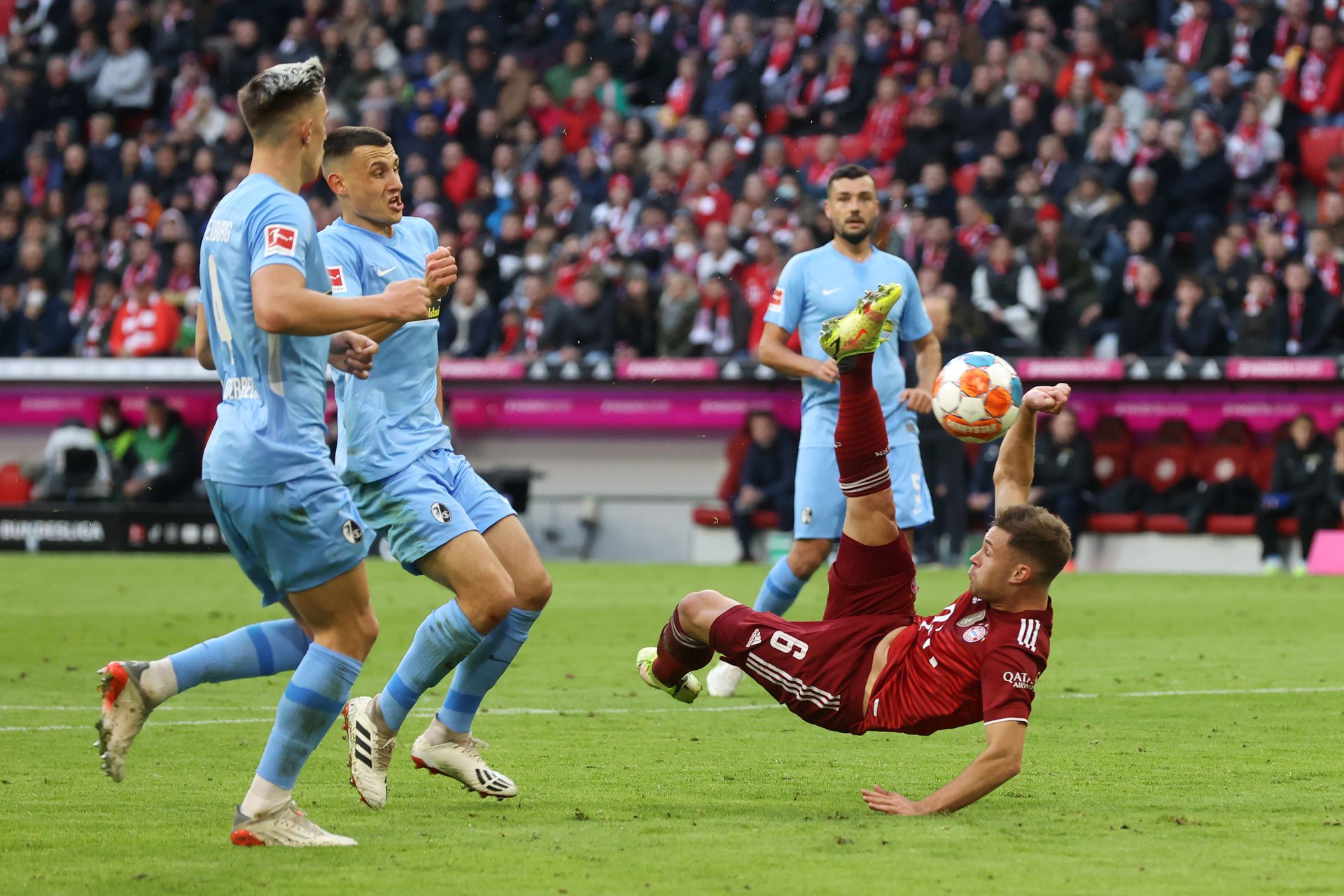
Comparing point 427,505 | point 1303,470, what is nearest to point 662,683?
point 427,505

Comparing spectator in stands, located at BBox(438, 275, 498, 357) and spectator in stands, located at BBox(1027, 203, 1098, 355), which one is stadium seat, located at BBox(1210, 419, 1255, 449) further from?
spectator in stands, located at BBox(438, 275, 498, 357)

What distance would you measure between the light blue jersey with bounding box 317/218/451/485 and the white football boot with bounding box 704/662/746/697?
2.95 metres

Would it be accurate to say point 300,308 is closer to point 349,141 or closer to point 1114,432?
point 349,141

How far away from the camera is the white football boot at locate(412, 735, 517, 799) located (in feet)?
19.1

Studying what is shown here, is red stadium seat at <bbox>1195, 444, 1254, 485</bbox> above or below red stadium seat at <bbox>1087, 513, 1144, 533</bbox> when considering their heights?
above

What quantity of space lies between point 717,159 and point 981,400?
1513 centimetres

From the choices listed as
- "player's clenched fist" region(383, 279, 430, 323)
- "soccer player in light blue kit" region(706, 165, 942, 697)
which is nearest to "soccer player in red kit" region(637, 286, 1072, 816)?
"player's clenched fist" region(383, 279, 430, 323)

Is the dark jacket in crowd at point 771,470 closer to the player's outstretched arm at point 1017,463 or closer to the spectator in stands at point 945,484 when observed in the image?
the spectator in stands at point 945,484

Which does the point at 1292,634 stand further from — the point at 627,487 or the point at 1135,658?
the point at 627,487

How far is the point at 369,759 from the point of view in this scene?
5.61m

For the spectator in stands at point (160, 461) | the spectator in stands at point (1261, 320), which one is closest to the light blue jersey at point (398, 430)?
the spectator in stands at point (1261, 320)

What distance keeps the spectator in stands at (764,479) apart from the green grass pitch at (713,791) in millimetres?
7607

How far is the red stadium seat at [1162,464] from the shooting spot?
59.0 ft

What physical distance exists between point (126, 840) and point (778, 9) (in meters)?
19.7
